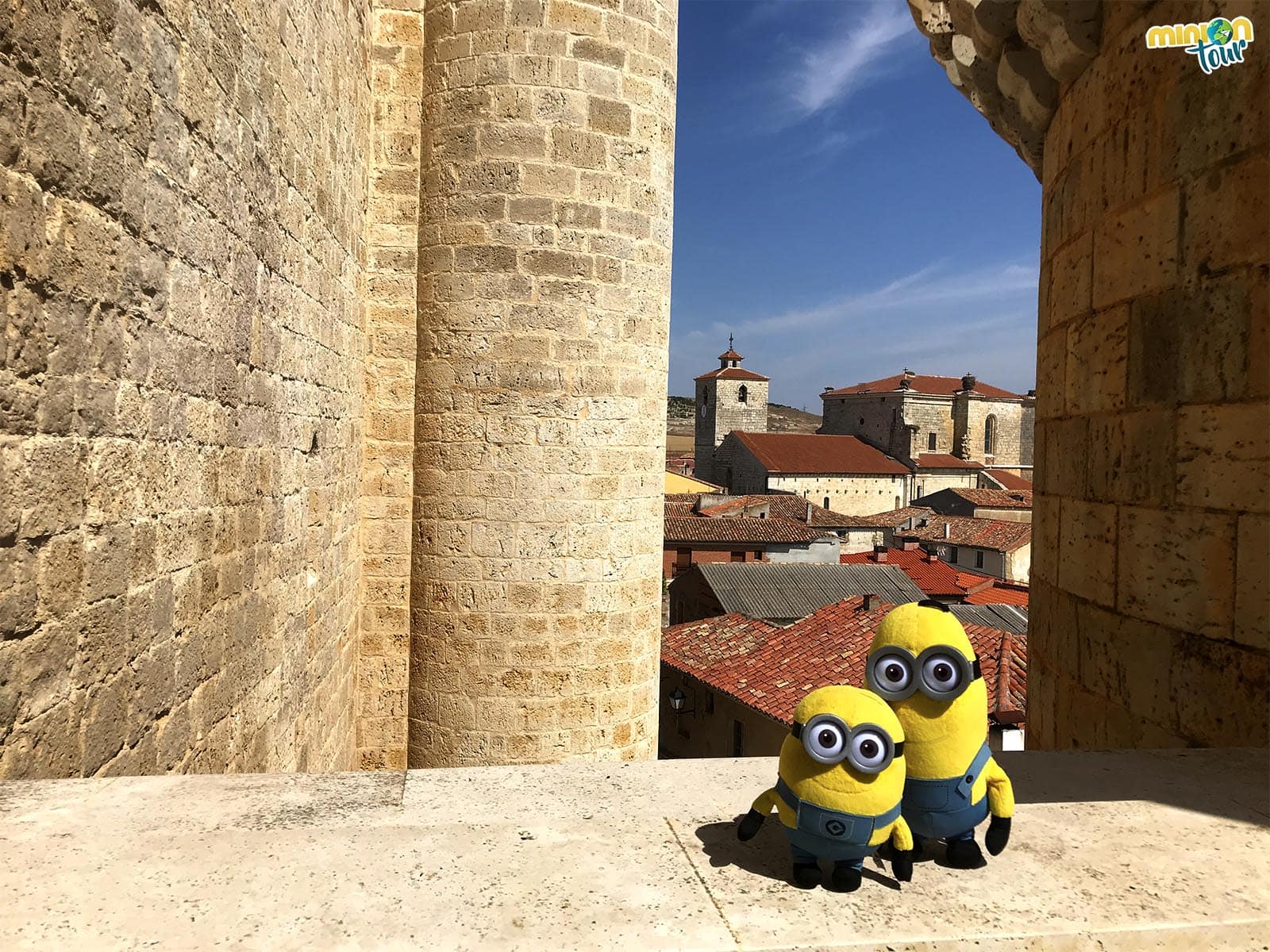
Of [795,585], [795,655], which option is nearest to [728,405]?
[795,585]

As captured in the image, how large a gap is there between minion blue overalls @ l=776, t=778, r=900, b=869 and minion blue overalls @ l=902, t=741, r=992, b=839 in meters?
0.09

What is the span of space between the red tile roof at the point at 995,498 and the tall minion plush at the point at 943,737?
44.2 metres

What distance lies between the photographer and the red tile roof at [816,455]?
5041 cm

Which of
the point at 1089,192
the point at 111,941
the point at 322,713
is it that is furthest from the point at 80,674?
the point at 1089,192

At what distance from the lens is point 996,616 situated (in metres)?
18.6

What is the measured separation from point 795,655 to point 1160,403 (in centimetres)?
1132

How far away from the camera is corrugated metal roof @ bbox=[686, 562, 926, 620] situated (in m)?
20.4

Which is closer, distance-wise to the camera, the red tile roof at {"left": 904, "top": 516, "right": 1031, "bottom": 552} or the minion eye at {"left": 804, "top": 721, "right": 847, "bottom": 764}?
the minion eye at {"left": 804, "top": 721, "right": 847, "bottom": 764}

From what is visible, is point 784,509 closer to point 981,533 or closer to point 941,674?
point 981,533

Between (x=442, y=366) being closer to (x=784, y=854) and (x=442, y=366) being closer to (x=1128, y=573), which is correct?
(x=1128, y=573)

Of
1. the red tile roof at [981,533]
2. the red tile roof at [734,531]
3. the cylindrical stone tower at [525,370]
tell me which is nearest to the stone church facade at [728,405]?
the red tile roof at [981,533]

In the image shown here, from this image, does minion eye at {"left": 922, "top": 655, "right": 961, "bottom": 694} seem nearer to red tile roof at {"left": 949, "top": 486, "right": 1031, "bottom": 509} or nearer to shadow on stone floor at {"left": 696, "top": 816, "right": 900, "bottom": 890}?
shadow on stone floor at {"left": 696, "top": 816, "right": 900, "bottom": 890}

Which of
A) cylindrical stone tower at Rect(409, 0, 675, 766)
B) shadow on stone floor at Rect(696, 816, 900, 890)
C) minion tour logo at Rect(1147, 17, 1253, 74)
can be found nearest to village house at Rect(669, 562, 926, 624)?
cylindrical stone tower at Rect(409, 0, 675, 766)

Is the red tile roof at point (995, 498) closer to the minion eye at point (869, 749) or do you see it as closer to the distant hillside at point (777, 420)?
the distant hillside at point (777, 420)
